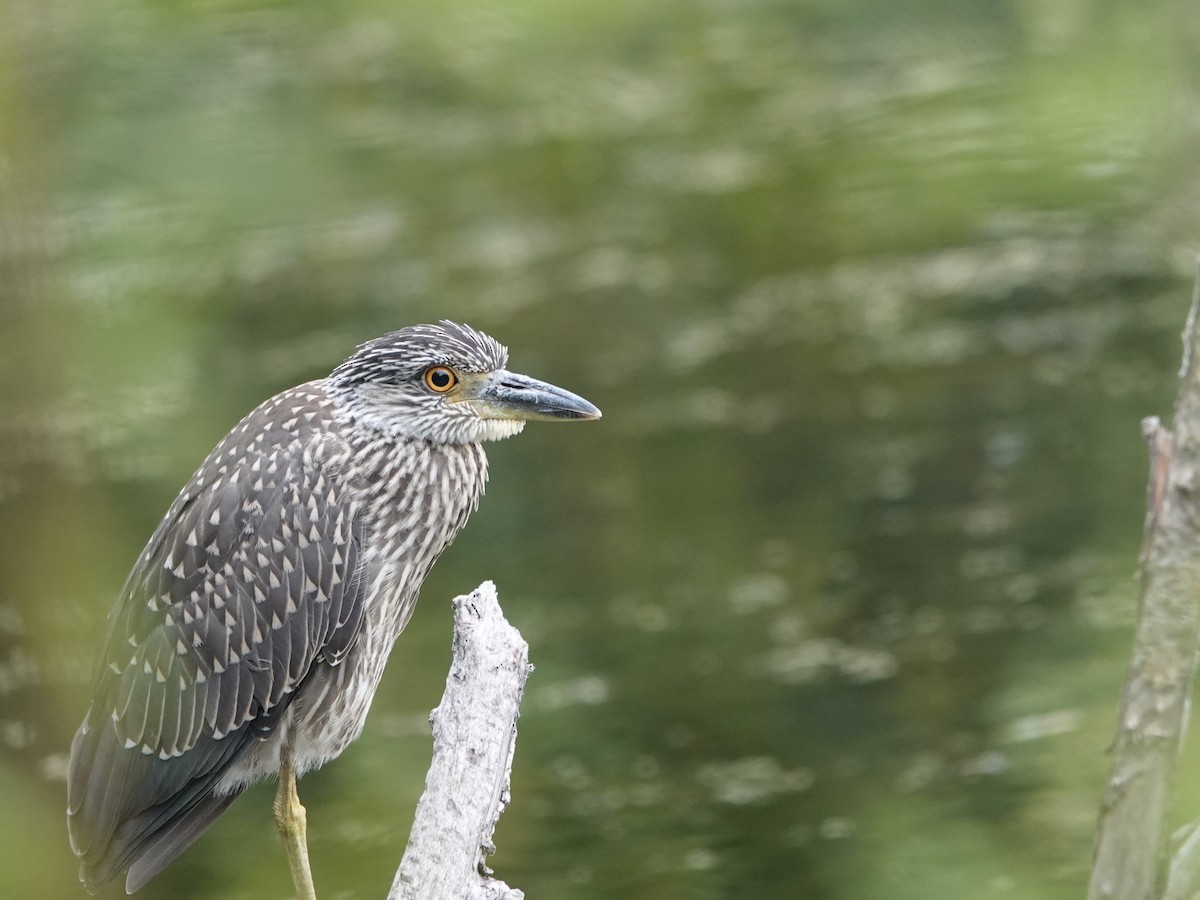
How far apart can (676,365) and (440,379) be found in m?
5.09

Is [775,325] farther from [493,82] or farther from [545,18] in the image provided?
[545,18]

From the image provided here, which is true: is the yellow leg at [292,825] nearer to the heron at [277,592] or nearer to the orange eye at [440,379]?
the heron at [277,592]

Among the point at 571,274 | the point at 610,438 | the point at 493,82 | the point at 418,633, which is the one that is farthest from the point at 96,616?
the point at 571,274

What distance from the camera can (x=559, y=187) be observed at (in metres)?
10.3

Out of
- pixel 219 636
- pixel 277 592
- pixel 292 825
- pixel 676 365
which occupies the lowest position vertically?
pixel 292 825

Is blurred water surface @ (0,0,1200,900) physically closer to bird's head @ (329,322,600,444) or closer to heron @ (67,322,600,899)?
heron @ (67,322,600,899)

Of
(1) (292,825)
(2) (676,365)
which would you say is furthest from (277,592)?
(2) (676,365)

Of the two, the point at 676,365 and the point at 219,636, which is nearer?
the point at 219,636

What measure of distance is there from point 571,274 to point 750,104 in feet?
4.68

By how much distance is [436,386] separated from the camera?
15.5 ft

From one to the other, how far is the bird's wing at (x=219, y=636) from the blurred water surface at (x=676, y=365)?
32 cm

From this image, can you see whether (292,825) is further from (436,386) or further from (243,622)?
(436,386)

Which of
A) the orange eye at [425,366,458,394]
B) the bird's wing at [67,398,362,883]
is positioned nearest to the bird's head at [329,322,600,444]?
the orange eye at [425,366,458,394]

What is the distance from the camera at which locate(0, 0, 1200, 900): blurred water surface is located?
529 cm
